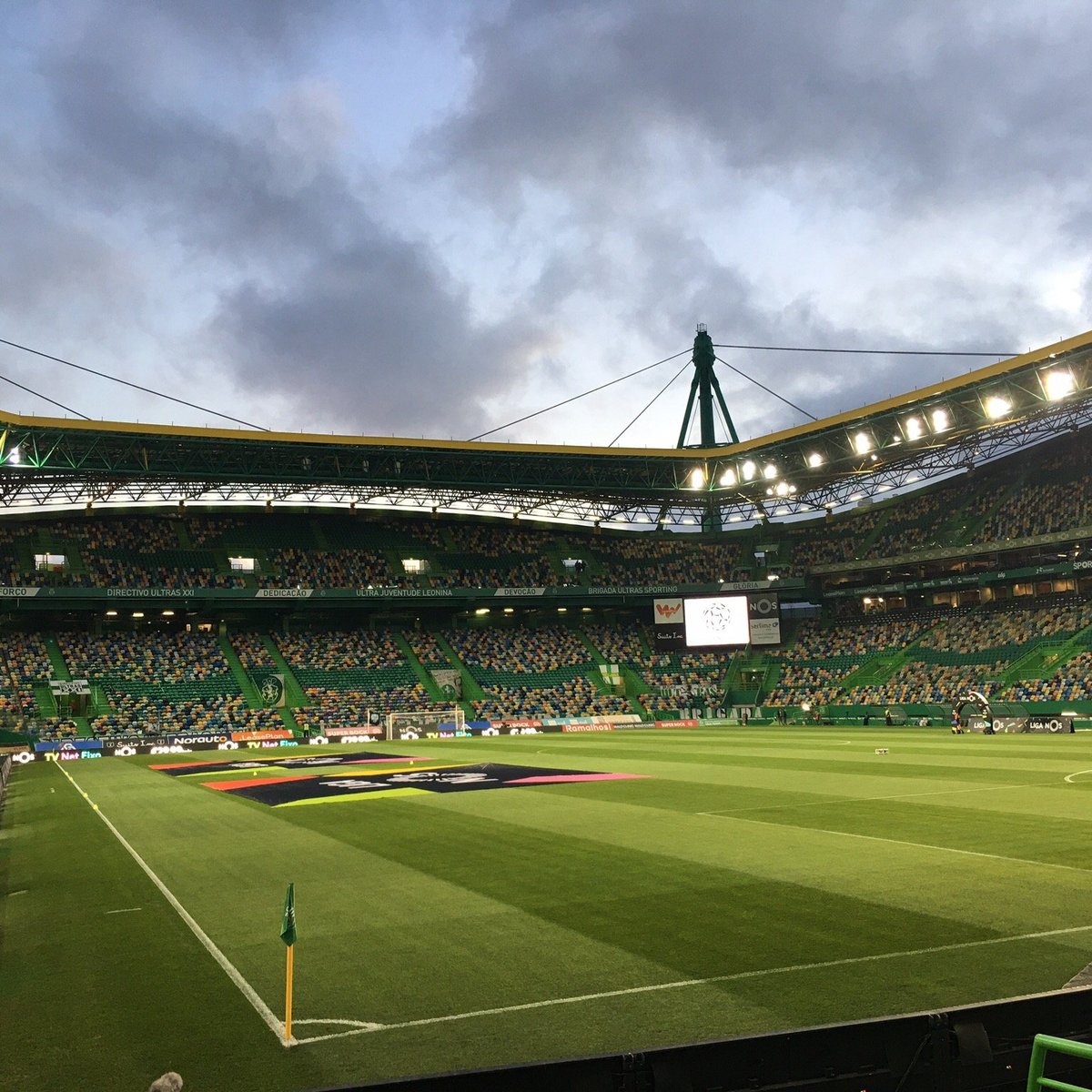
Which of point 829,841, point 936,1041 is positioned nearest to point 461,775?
point 829,841

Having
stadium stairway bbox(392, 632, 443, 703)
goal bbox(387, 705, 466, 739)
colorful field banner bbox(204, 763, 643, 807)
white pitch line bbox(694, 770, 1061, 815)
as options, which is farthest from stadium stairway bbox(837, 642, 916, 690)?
white pitch line bbox(694, 770, 1061, 815)

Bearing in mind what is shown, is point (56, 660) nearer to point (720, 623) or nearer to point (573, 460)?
point (573, 460)

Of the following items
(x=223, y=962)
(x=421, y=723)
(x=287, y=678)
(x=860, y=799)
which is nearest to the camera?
(x=223, y=962)

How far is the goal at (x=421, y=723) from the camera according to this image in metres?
60.9

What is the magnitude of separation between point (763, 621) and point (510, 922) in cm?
5811

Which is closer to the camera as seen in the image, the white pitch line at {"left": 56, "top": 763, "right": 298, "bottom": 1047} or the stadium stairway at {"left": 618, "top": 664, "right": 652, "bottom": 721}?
the white pitch line at {"left": 56, "top": 763, "right": 298, "bottom": 1047}

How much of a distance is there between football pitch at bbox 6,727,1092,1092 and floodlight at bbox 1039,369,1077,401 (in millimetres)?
29619

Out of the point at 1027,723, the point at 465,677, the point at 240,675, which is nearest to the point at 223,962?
the point at 1027,723

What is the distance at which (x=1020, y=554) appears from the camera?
68938 millimetres

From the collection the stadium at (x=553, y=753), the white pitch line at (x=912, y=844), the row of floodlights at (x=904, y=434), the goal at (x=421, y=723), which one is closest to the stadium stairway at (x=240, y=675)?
the stadium at (x=553, y=753)

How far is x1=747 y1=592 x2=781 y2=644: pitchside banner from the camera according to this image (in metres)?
67.7

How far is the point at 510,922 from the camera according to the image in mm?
12172

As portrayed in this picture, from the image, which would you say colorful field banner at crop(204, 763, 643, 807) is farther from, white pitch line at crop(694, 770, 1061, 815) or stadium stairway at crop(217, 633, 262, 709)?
stadium stairway at crop(217, 633, 262, 709)

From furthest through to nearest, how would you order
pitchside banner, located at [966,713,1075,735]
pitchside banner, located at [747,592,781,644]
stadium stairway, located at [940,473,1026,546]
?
stadium stairway, located at [940,473,1026,546] < pitchside banner, located at [747,592,781,644] < pitchside banner, located at [966,713,1075,735]
